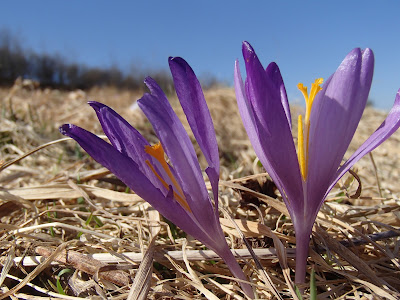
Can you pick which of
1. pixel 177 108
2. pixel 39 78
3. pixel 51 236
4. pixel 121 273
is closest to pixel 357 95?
pixel 121 273

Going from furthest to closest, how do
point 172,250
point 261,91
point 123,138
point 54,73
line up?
point 54,73
point 172,250
point 123,138
point 261,91

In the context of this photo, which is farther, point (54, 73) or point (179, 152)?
point (54, 73)

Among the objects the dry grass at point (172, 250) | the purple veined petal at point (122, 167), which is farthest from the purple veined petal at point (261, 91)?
the dry grass at point (172, 250)

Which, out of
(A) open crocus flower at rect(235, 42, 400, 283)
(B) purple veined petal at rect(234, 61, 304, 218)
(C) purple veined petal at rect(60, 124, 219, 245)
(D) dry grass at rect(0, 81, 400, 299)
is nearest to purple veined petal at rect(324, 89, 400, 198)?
(A) open crocus flower at rect(235, 42, 400, 283)

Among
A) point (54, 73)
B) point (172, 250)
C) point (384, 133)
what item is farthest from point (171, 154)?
point (54, 73)

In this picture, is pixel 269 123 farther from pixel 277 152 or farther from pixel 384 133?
pixel 384 133

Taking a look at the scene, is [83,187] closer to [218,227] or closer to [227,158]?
[218,227]

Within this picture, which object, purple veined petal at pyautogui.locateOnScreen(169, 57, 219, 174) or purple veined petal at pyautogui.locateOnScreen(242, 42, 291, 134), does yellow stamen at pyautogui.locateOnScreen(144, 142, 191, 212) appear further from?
purple veined petal at pyautogui.locateOnScreen(242, 42, 291, 134)

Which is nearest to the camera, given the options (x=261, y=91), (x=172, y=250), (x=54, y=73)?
(x=261, y=91)
